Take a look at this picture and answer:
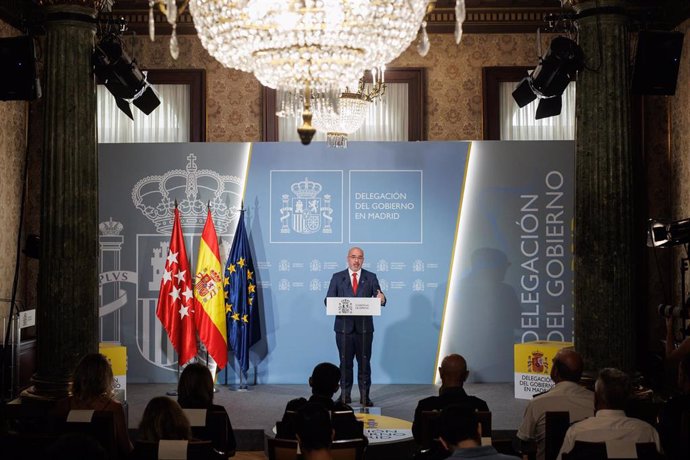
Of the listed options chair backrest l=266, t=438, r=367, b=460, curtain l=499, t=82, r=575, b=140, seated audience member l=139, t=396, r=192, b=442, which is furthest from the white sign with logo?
seated audience member l=139, t=396, r=192, b=442

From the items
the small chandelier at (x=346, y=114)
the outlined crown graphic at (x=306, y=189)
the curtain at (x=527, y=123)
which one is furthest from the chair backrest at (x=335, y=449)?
the curtain at (x=527, y=123)

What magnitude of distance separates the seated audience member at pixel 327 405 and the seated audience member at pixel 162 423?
3.20 feet

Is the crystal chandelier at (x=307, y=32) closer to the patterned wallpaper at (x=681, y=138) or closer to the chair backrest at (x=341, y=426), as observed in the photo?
the chair backrest at (x=341, y=426)

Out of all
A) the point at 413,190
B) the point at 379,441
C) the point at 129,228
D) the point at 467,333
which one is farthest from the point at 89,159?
the point at 467,333

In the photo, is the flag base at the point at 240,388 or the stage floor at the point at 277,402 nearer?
the stage floor at the point at 277,402

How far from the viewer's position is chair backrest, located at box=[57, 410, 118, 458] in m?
4.31

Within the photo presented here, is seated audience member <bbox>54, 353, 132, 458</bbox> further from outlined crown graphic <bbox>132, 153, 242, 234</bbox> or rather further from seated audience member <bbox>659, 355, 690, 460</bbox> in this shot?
outlined crown graphic <bbox>132, 153, 242, 234</bbox>

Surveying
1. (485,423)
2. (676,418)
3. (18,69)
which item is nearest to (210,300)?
(18,69)

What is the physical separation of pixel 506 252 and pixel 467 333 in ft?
3.19

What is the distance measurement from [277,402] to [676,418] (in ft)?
15.6

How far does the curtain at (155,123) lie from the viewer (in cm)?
1018

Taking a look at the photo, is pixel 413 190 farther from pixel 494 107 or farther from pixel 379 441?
pixel 379 441

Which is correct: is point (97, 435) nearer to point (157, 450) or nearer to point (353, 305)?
point (157, 450)

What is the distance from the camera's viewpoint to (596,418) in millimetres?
4082
